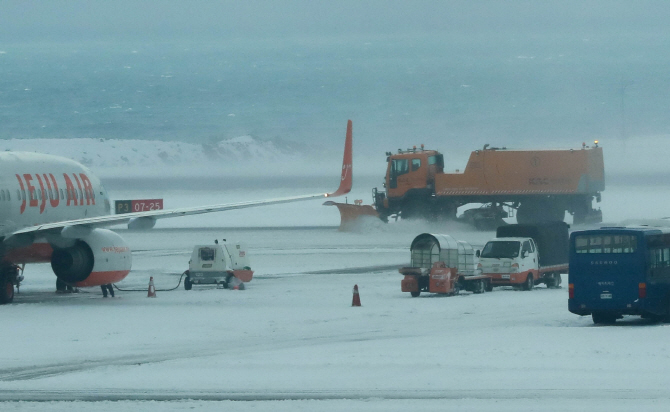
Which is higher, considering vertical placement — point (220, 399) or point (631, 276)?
point (631, 276)

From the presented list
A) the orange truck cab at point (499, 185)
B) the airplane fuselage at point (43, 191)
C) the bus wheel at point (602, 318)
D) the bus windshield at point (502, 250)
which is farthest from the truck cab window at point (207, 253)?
the orange truck cab at point (499, 185)

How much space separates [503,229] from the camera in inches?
1469

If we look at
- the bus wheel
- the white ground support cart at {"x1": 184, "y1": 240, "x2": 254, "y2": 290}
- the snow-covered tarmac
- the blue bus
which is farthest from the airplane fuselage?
the bus wheel

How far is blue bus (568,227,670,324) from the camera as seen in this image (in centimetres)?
2367

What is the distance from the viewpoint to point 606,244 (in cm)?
2428

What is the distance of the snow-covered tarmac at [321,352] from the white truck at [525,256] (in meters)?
0.84

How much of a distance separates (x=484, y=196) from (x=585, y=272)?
3850 centimetres

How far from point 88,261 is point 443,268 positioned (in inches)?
392

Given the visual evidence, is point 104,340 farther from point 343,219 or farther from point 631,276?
point 343,219

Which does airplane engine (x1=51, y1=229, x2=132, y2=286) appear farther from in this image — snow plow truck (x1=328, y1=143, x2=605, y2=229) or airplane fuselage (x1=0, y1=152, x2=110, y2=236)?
snow plow truck (x1=328, y1=143, x2=605, y2=229)

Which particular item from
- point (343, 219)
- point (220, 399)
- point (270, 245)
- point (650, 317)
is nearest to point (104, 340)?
point (220, 399)

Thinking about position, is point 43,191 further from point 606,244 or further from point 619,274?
point 619,274

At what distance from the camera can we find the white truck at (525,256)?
33750mm

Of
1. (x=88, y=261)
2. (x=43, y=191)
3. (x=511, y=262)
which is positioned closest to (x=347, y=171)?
(x=511, y=262)
